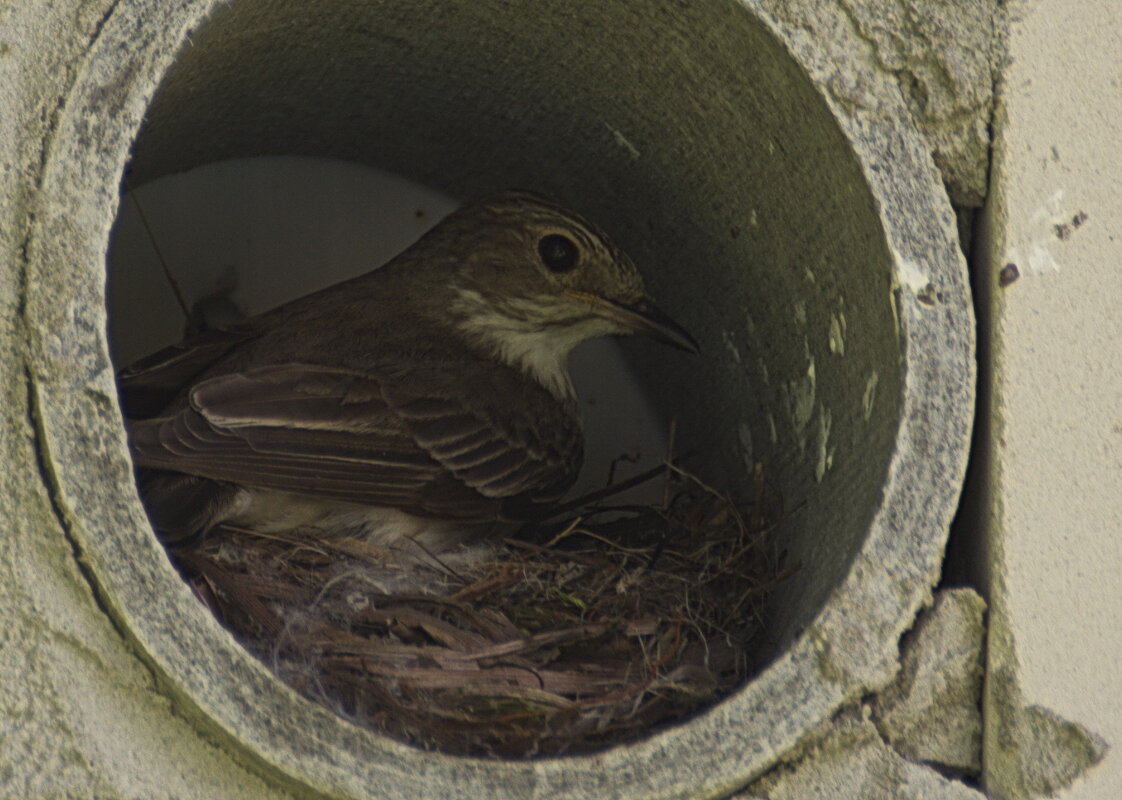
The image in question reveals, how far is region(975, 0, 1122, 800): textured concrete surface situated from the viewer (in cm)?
323

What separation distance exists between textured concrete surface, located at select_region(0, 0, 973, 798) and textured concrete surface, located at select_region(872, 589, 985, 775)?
0.06 m

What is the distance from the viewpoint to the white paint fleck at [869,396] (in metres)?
3.59

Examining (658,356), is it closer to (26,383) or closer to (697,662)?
(697,662)

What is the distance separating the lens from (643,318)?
4574mm

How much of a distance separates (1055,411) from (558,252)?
1.74m

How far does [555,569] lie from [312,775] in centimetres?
137

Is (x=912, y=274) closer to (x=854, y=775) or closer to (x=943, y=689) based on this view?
(x=943, y=689)

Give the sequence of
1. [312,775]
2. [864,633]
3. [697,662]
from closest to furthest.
Result: [312,775]
[864,633]
[697,662]

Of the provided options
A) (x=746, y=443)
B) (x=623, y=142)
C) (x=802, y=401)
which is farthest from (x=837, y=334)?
(x=623, y=142)

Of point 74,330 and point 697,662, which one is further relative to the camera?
point 697,662

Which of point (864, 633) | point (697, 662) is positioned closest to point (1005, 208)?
point (864, 633)

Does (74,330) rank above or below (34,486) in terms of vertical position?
above

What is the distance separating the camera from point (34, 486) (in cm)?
292

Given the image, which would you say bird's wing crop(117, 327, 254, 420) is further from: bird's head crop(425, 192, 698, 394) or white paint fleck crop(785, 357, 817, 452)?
white paint fleck crop(785, 357, 817, 452)
